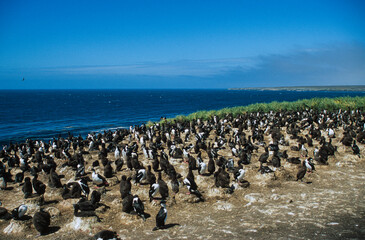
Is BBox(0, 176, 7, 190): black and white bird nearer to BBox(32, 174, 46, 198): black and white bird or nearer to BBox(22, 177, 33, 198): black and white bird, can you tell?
BBox(22, 177, 33, 198): black and white bird

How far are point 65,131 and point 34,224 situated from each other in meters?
47.0

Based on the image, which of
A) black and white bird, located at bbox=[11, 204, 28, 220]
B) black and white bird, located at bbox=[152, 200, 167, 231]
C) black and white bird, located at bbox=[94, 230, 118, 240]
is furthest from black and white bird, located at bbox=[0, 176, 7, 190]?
black and white bird, located at bbox=[152, 200, 167, 231]

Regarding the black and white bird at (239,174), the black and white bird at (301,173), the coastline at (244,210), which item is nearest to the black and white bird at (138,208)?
the coastline at (244,210)

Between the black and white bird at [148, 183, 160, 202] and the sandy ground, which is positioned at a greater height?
the black and white bird at [148, 183, 160, 202]

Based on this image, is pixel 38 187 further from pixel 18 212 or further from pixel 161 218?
pixel 161 218

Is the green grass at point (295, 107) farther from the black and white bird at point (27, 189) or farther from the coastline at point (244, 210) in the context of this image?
the black and white bird at point (27, 189)

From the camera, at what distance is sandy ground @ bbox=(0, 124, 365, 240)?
29.8ft

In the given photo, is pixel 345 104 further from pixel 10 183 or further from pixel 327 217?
pixel 10 183

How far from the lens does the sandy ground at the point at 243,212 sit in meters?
9.07

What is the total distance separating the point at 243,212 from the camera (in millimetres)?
10789

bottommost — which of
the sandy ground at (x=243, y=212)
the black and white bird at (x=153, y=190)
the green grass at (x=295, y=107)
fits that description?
the sandy ground at (x=243, y=212)

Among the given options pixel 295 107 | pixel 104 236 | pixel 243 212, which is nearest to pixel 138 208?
pixel 104 236

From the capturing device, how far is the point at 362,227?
8688mm

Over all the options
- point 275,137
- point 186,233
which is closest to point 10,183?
point 186,233
